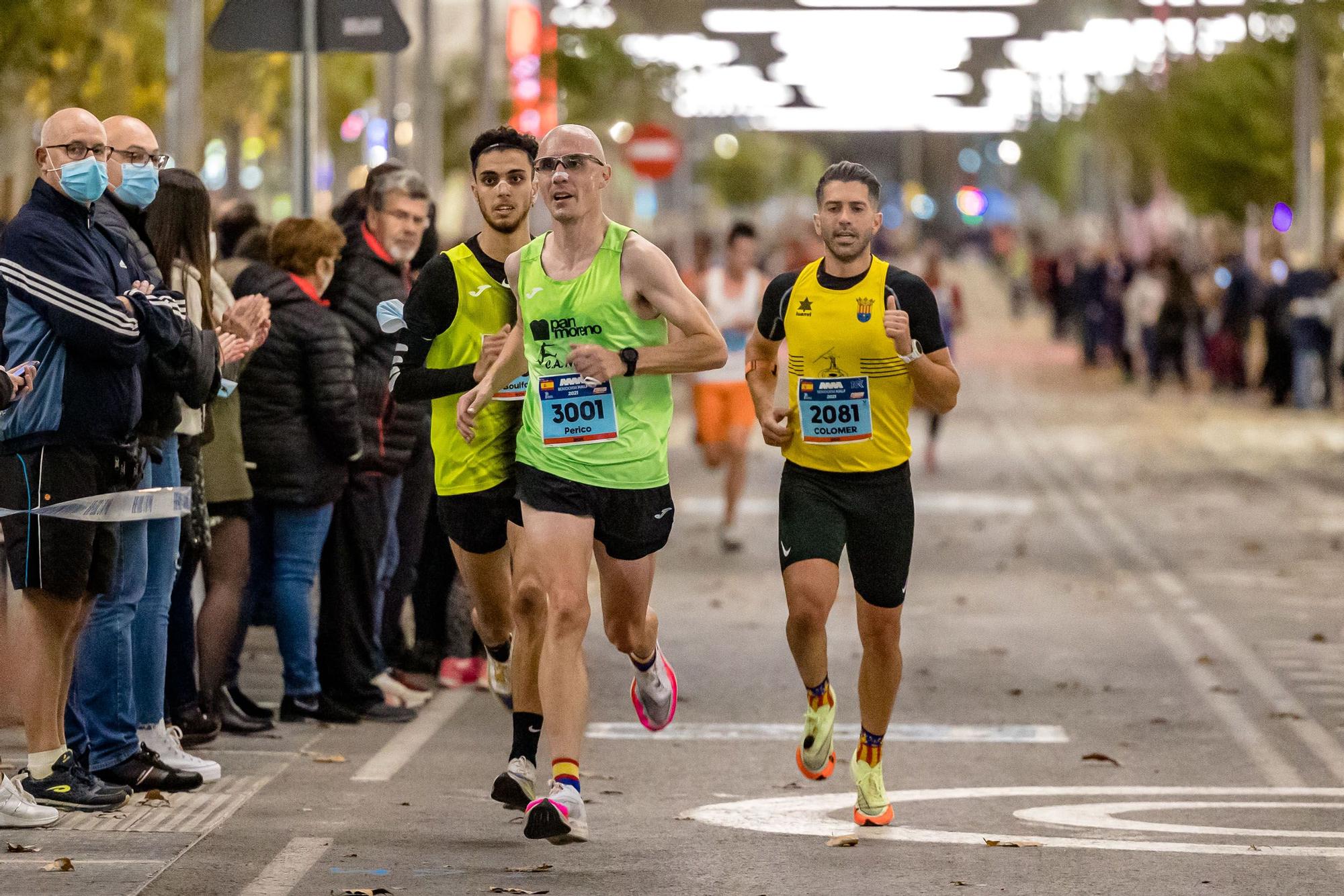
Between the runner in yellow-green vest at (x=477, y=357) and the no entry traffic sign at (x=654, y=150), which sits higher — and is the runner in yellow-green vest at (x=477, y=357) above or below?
below

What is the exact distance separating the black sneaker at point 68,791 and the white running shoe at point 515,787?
1.22 meters

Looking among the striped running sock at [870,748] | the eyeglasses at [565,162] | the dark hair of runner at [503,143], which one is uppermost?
the dark hair of runner at [503,143]

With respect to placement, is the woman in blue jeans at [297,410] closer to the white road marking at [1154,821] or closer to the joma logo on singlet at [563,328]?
the joma logo on singlet at [563,328]

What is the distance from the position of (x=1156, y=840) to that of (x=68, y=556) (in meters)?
3.41

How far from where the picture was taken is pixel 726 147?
129 m

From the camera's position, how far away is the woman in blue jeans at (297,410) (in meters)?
9.37

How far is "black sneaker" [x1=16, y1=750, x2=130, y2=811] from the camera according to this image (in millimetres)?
7676

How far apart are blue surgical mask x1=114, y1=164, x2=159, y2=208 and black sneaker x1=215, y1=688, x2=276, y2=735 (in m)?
2.11

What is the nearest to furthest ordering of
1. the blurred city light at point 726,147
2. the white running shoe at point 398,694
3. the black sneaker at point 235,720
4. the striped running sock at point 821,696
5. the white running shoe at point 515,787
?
the white running shoe at point 515,787 < the striped running sock at point 821,696 < the black sneaker at point 235,720 < the white running shoe at point 398,694 < the blurred city light at point 726,147

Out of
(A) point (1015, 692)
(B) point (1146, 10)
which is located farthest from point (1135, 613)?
(B) point (1146, 10)

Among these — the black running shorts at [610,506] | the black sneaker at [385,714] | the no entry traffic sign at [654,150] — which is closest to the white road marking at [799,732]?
the black sneaker at [385,714]

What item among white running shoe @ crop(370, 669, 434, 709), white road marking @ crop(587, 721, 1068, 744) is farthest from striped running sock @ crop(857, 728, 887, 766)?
white running shoe @ crop(370, 669, 434, 709)

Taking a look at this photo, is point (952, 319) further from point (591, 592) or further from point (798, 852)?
point (798, 852)

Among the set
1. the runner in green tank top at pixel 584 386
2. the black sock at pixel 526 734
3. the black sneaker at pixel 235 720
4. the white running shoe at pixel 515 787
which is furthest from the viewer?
the black sneaker at pixel 235 720
